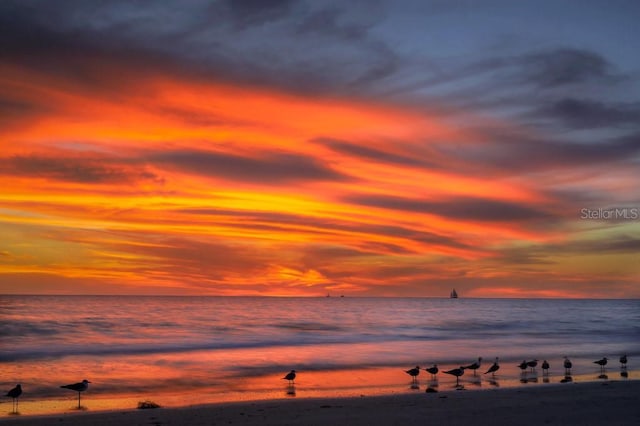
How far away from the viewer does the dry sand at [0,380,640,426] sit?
11.2 metres

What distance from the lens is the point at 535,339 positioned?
4203 centimetres

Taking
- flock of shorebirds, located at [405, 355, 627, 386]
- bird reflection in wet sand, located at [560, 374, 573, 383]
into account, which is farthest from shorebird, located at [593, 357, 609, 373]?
bird reflection in wet sand, located at [560, 374, 573, 383]

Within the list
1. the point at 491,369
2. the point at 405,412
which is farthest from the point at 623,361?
the point at 405,412

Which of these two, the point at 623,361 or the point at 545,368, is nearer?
the point at 545,368

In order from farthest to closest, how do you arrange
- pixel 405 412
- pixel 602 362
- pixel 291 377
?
pixel 602 362 < pixel 291 377 < pixel 405 412

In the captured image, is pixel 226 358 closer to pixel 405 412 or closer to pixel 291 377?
pixel 291 377

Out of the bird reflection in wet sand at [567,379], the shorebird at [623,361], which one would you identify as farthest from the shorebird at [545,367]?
the shorebird at [623,361]

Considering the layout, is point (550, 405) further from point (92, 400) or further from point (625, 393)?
point (92, 400)

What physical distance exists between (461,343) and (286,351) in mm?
12052

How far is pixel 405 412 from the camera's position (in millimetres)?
11961

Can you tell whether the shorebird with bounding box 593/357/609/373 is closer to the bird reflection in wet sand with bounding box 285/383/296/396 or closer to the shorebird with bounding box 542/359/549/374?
the shorebird with bounding box 542/359/549/374

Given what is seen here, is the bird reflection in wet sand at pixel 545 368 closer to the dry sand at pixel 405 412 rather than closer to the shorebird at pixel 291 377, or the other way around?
the dry sand at pixel 405 412

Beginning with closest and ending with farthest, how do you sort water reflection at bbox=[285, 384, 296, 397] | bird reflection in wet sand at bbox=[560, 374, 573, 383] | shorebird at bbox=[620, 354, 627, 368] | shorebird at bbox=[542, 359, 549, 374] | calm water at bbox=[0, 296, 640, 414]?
1. water reflection at bbox=[285, 384, 296, 397]
2. calm water at bbox=[0, 296, 640, 414]
3. bird reflection in wet sand at bbox=[560, 374, 573, 383]
4. shorebird at bbox=[542, 359, 549, 374]
5. shorebird at bbox=[620, 354, 627, 368]

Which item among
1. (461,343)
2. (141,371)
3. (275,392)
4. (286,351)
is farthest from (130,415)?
(461,343)
